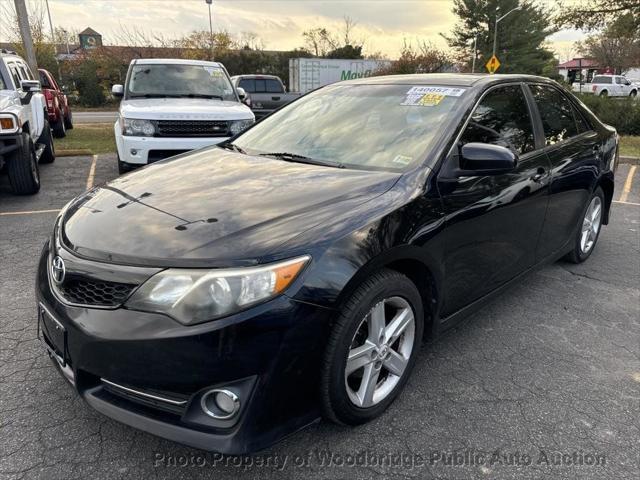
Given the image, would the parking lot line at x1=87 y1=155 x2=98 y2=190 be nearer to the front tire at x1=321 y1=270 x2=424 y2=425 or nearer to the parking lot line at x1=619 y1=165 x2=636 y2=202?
the front tire at x1=321 y1=270 x2=424 y2=425

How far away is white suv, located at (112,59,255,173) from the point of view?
6.61m

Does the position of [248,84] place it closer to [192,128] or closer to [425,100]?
[192,128]

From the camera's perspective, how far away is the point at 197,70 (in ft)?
27.3

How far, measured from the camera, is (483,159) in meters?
2.58

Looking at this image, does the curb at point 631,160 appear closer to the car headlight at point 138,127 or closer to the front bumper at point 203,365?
the car headlight at point 138,127

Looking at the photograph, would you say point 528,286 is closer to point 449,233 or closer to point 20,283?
point 449,233

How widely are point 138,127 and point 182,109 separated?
64cm

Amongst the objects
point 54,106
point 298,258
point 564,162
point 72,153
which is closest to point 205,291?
point 298,258

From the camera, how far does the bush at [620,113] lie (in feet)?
52.1

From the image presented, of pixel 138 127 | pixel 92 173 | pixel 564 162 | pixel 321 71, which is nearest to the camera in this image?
pixel 564 162

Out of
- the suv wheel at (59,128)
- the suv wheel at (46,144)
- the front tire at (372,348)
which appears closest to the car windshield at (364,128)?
the front tire at (372,348)

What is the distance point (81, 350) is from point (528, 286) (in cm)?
344

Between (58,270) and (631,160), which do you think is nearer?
(58,270)

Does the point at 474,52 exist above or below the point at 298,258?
above
